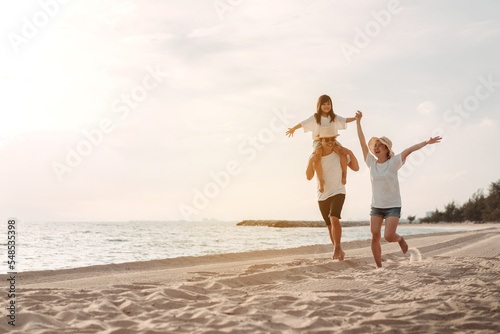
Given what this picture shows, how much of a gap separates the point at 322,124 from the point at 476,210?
4152 cm

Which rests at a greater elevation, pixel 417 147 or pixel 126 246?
pixel 417 147

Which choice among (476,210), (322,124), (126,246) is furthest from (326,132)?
Answer: (476,210)

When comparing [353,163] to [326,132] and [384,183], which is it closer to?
[326,132]

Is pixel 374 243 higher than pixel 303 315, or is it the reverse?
pixel 374 243

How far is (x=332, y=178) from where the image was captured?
7.19 meters

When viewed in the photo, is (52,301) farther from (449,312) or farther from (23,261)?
(23,261)

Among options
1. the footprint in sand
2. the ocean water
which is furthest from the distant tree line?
the footprint in sand

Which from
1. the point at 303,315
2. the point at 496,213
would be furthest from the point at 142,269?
the point at 496,213

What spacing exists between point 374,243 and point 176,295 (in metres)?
3.00

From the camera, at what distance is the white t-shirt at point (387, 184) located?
6078mm

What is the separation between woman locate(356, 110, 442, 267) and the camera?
6.08 metres

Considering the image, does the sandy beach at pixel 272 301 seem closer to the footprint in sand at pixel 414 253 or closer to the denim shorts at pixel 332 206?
the denim shorts at pixel 332 206

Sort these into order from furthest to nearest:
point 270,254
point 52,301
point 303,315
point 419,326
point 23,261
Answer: point 23,261 → point 270,254 → point 52,301 → point 303,315 → point 419,326

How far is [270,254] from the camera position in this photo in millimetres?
9586
